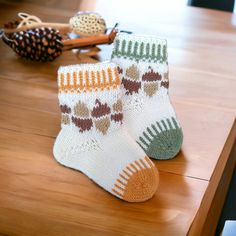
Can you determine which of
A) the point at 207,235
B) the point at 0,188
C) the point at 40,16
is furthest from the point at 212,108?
the point at 40,16

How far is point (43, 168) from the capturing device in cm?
88

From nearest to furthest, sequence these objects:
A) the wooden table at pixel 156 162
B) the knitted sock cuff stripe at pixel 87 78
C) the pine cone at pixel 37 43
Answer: the wooden table at pixel 156 162
the knitted sock cuff stripe at pixel 87 78
the pine cone at pixel 37 43

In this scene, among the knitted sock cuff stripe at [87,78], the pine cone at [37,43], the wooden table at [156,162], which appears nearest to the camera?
the wooden table at [156,162]

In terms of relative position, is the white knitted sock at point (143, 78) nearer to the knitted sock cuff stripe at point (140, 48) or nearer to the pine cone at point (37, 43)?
the knitted sock cuff stripe at point (140, 48)

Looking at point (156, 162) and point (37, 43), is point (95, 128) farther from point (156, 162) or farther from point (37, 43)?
point (37, 43)

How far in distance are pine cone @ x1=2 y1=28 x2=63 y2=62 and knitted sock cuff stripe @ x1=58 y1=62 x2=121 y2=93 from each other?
1.02 feet

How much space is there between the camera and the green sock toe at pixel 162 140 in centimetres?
91

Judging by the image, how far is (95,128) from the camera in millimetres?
899

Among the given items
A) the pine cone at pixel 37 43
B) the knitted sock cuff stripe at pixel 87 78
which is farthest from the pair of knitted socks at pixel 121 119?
the pine cone at pixel 37 43

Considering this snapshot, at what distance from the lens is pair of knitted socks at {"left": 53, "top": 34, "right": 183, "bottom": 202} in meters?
0.83

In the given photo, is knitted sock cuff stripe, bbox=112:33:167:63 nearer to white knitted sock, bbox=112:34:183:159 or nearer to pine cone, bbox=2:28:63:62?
white knitted sock, bbox=112:34:183:159

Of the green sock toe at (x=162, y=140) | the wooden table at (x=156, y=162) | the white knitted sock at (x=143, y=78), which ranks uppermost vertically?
the white knitted sock at (x=143, y=78)

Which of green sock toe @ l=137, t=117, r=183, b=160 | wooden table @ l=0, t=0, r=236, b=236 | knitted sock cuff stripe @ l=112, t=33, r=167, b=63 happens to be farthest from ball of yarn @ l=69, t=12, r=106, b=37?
green sock toe @ l=137, t=117, r=183, b=160

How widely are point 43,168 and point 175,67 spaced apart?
0.48m
